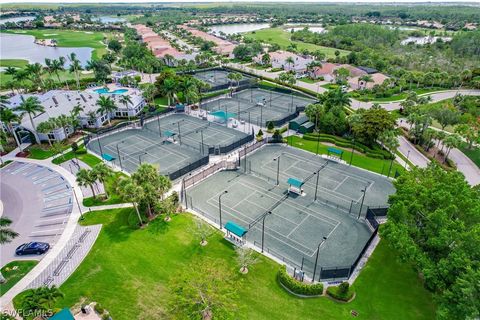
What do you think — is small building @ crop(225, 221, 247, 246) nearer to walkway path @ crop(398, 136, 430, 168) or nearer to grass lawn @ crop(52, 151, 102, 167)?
grass lawn @ crop(52, 151, 102, 167)

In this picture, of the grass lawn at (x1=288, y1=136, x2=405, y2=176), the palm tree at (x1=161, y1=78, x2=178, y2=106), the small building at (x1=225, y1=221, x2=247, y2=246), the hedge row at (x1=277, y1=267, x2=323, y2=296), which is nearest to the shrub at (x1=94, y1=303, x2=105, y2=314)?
the small building at (x1=225, y1=221, x2=247, y2=246)

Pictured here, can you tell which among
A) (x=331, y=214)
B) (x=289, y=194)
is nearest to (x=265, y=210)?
(x=289, y=194)

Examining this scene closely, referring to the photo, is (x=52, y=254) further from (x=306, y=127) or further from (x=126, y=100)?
(x=306, y=127)

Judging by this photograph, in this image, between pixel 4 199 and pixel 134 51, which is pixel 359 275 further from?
pixel 134 51

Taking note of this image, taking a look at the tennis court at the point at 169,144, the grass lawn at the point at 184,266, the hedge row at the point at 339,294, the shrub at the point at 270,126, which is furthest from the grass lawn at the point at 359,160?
the hedge row at the point at 339,294

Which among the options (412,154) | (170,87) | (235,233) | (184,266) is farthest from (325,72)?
(184,266)

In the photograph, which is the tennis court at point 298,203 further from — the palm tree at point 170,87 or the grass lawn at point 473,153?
the palm tree at point 170,87
